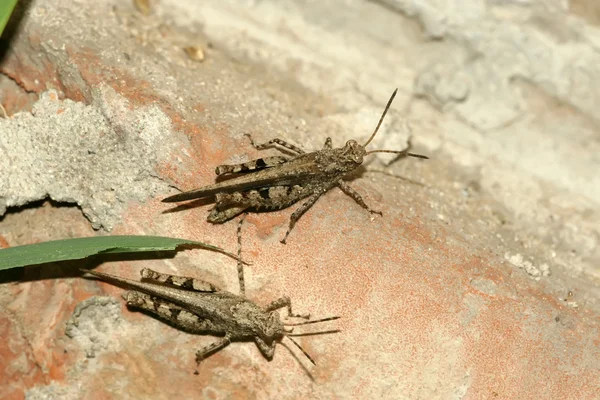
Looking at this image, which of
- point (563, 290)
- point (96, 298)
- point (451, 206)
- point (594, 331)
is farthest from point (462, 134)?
point (96, 298)

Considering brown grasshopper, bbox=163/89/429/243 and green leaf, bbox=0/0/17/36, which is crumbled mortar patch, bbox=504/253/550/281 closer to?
brown grasshopper, bbox=163/89/429/243

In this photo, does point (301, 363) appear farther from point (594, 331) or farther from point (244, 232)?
point (594, 331)

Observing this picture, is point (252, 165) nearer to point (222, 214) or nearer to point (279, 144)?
point (279, 144)

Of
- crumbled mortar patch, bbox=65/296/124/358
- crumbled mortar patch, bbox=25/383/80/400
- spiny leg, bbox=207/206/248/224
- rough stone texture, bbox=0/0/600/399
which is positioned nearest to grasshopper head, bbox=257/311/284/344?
rough stone texture, bbox=0/0/600/399

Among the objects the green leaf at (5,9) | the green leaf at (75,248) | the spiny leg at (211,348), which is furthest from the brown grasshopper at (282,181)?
the green leaf at (5,9)

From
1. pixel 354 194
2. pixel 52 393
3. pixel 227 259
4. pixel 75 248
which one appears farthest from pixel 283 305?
pixel 52 393

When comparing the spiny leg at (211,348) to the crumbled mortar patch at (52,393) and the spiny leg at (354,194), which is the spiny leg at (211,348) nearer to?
the crumbled mortar patch at (52,393)

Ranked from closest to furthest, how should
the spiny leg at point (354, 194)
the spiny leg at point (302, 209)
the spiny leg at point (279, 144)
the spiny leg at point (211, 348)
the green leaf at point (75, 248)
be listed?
the green leaf at point (75, 248), the spiny leg at point (211, 348), the spiny leg at point (302, 209), the spiny leg at point (354, 194), the spiny leg at point (279, 144)
